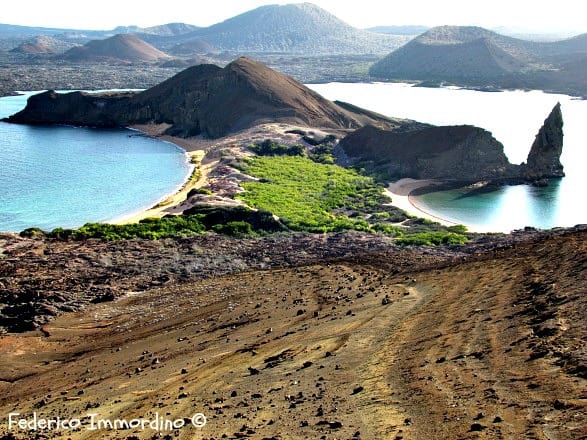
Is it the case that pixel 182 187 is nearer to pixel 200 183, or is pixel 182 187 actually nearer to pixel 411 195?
pixel 200 183

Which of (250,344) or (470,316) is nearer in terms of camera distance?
(470,316)

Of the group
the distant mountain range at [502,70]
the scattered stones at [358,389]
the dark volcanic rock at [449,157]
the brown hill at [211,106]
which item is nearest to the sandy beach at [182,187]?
the brown hill at [211,106]


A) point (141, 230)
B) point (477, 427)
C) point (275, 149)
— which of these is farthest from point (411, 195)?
point (477, 427)

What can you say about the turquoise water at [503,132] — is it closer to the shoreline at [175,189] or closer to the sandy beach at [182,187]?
the sandy beach at [182,187]

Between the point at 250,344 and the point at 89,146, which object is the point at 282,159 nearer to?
the point at 89,146

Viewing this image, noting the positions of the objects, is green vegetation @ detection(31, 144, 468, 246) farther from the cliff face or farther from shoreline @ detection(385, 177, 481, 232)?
the cliff face

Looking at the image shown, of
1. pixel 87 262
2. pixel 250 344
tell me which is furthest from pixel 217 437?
pixel 87 262
